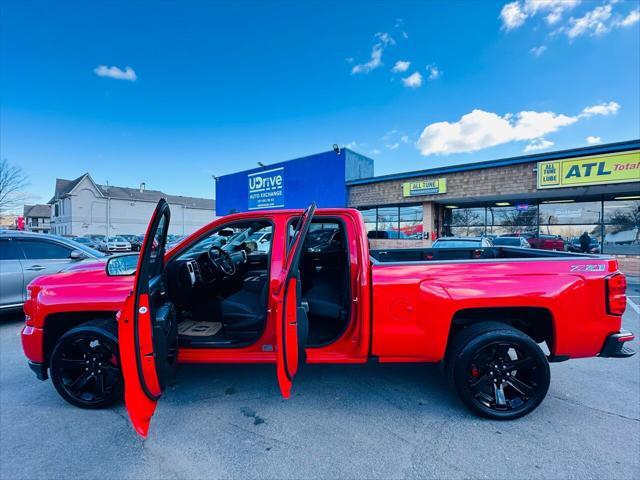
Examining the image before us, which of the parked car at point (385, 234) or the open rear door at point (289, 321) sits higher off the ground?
the parked car at point (385, 234)

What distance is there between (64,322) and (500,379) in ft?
13.0

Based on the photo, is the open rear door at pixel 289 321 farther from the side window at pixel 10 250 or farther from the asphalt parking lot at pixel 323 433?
the side window at pixel 10 250

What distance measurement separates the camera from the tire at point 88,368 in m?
2.71

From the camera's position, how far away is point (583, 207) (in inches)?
524

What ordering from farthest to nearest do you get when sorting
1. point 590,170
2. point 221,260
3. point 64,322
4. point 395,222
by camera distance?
point 395,222
point 590,170
point 221,260
point 64,322

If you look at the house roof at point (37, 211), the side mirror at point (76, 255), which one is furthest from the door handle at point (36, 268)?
the house roof at point (37, 211)

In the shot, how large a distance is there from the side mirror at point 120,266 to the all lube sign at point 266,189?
17520mm

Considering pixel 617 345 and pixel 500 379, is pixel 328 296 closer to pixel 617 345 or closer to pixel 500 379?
pixel 500 379

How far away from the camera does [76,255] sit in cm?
580

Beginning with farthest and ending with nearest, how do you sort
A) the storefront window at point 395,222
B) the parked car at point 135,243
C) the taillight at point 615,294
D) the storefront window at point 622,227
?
the parked car at point 135,243 → the storefront window at point 395,222 → the storefront window at point 622,227 → the taillight at point 615,294

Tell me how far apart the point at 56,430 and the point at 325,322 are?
2.43 m

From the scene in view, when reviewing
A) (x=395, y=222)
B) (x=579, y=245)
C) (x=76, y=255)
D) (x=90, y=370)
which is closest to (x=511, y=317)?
(x=90, y=370)

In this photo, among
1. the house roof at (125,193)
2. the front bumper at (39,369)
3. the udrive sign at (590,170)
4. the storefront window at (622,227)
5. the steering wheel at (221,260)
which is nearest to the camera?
the front bumper at (39,369)

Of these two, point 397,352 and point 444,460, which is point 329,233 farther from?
point 444,460
